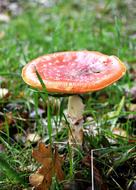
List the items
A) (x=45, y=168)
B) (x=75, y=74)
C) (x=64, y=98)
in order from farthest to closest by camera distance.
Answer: (x=64, y=98), (x=75, y=74), (x=45, y=168)

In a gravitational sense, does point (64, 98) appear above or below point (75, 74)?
below

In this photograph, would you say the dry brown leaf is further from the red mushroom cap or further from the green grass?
the red mushroom cap

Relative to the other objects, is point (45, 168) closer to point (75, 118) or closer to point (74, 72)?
point (75, 118)

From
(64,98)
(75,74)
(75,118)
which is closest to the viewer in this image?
(75,74)

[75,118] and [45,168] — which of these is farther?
[75,118]

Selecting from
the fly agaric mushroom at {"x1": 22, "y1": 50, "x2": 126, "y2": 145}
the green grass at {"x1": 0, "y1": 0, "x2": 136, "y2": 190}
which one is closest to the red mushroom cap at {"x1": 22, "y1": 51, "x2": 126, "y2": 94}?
the fly agaric mushroom at {"x1": 22, "y1": 50, "x2": 126, "y2": 145}

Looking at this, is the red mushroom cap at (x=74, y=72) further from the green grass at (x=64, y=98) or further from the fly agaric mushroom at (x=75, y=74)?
the green grass at (x=64, y=98)

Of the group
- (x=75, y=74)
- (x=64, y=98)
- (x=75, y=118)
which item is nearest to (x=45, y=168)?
(x=75, y=118)
